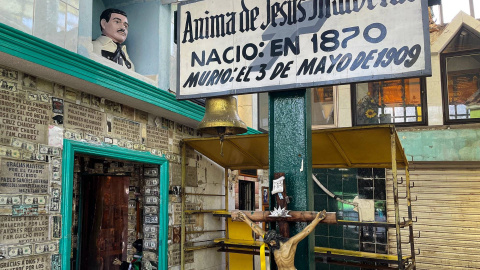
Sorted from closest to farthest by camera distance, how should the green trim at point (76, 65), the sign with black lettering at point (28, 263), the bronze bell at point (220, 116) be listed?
the green trim at point (76, 65)
the sign with black lettering at point (28, 263)
the bronze bell at point (220, 116)

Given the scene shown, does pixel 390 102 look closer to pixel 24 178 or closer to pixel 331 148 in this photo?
pixel 331 148

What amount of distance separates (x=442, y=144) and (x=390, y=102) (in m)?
1.92

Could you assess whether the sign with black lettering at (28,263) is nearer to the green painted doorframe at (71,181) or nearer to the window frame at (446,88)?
the green painted doorframe at (71,181)

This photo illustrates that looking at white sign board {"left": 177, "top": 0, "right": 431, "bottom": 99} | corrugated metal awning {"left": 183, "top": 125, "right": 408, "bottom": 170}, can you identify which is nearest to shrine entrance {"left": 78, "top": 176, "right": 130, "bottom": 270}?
corrugated metal awning {"left": 183, "top": 125, "right": 408, "bottom": 170}

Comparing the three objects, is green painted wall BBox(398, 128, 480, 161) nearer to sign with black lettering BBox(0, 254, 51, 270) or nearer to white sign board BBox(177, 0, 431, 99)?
white sign board BBox(177, 0, 431, 99)

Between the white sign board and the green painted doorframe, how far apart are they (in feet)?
6.23

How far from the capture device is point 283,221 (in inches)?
153

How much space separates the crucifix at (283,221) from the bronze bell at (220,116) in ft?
3.78

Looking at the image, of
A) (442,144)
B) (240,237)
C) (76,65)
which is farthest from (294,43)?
(442,144)

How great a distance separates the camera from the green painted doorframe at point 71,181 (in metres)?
5.23

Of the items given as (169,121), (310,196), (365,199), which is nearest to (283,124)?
(310,196)

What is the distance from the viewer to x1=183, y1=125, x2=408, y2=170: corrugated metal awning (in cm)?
668

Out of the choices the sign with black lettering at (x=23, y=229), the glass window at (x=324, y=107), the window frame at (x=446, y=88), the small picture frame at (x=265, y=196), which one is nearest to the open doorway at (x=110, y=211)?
the sign with black lettering at (x=23, y=229)

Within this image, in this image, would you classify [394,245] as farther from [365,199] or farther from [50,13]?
[50,13]
